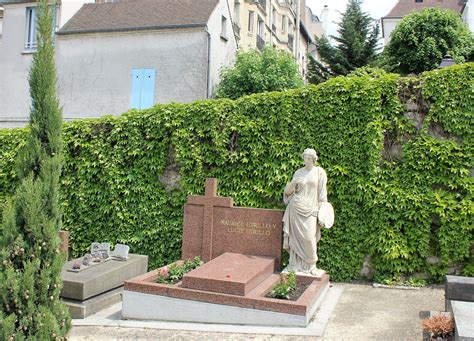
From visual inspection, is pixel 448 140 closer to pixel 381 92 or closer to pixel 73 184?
pixel 381 92

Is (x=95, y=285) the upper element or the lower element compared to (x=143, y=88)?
lower

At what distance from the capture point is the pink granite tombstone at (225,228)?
9.99 meters

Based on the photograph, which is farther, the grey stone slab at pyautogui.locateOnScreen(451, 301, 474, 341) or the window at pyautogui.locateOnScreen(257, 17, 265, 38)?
the window at pyautogui.locateOnScreen(257, 17, 265, 38)

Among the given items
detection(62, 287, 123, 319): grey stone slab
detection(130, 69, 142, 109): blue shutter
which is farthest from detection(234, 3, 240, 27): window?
detection(62, 287, 123, 319): grey stone slab

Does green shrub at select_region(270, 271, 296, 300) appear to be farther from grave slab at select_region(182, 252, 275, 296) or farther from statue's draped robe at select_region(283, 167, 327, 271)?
statue's draped robe at select_region(283, 167, 327, 271)

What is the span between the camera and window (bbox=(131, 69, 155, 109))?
19281mm

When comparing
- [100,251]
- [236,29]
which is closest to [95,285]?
[100,251]

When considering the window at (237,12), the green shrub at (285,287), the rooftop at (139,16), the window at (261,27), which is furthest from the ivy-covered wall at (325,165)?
the window at (261,27)

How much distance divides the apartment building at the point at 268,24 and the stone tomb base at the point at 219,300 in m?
15.1

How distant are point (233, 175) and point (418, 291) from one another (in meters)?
4.64

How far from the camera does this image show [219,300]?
767 centimetres

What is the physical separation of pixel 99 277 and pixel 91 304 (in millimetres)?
519

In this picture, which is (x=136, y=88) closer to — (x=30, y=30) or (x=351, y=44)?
(x=30, y=30)

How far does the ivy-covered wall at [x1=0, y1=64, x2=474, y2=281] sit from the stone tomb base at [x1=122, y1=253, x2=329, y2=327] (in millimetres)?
2204
